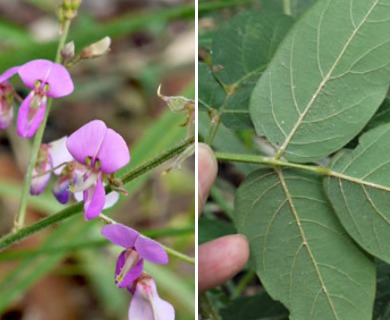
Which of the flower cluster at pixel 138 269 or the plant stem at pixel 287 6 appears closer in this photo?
the flower cluster at pixel 138 269

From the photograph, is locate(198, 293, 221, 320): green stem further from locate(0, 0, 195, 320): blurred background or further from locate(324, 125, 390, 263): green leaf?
locate(0, 0, 195, 320): blurred background

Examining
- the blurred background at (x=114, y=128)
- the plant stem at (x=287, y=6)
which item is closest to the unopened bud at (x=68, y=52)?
the plant stem at (x=287, y=6)

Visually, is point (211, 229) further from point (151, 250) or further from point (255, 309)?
point (151, 250)

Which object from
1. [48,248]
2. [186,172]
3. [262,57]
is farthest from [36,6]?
[262,57]

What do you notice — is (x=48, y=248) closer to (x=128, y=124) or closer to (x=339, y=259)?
(x=339, y=259)

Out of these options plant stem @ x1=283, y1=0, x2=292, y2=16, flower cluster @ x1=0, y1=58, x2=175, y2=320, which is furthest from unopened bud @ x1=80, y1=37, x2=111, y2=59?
plant stem @ x1=283, y1=0, x2=292, y2=16

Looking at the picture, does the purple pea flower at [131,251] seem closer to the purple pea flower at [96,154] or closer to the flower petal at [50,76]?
the purple pea flower at [96,154]
